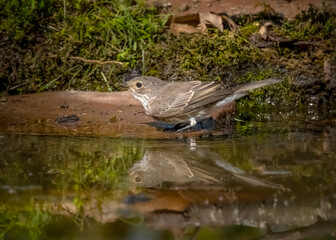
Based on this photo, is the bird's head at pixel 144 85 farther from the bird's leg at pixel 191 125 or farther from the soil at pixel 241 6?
the soil at pixel 241 6

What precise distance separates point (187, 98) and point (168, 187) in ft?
9.34

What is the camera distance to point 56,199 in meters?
4.73

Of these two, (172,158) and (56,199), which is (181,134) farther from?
(56,199)

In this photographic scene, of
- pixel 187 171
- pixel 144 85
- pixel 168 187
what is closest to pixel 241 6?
pixel 144 85

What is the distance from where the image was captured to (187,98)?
25.3 feet

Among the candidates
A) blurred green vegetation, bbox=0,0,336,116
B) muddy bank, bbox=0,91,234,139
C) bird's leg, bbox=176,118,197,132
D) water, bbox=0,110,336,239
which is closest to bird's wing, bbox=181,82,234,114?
bird's leg, bbox=176,118,197,132

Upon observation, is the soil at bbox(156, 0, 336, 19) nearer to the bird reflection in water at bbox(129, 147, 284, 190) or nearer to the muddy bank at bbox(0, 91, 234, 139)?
the muddy bank at bbox(0, 91, 234, 139)

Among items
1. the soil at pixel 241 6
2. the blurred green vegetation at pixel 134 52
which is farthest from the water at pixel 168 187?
the soil at pixel 241 6

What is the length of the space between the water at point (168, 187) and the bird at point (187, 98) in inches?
32.6

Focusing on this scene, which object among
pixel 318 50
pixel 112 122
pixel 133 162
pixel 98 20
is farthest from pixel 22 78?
pixel 318 50

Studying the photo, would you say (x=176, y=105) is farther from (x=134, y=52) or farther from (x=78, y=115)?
(x=134, y=52)

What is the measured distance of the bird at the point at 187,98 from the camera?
7477 mm

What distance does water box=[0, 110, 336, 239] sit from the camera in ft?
13.9

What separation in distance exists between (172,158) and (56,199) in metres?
1.50
